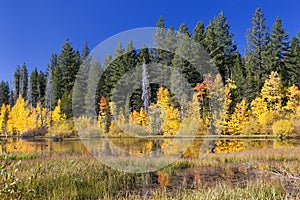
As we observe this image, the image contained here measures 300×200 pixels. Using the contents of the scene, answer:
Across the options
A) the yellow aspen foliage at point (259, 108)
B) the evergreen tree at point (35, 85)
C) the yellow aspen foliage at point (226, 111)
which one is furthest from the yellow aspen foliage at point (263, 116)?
the evergreen tree at point (35, 85)

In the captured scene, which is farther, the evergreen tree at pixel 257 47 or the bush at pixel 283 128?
the evergreen tree at pixel 257 47

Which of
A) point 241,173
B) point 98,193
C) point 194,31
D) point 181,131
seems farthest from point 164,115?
point 194,31

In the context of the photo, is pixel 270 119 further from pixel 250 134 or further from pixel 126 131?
pixel 126 131

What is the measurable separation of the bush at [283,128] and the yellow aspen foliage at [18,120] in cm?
3862

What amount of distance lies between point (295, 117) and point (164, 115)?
15.2m

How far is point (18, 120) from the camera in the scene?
4734 centimetres

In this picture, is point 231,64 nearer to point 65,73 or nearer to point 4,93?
point 65,73

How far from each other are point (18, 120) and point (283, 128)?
43043 millimetres

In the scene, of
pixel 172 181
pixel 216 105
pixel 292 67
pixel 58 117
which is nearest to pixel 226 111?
pixel 216 105

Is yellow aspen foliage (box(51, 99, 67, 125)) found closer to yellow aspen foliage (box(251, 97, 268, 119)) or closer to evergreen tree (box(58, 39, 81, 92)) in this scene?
evergreen tree (box(58, 39, 81, 92))

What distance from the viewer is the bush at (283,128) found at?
27625 mm

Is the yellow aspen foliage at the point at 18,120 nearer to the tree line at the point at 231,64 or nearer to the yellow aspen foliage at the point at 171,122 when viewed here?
the tree line at the point at 231,64

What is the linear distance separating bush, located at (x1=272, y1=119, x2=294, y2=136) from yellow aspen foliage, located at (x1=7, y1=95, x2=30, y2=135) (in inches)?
1521

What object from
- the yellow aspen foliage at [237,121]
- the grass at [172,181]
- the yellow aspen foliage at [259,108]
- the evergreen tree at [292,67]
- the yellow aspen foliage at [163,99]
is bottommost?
the grass at [172,181]
